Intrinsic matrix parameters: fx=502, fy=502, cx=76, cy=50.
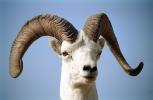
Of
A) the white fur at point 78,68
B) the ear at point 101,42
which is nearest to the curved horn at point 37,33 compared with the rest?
the white fur at point 78,68

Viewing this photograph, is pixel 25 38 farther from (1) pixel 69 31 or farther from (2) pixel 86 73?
(2) pixel 86 73

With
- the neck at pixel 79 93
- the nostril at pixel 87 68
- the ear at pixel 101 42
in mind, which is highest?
the ear at pixel 101 42

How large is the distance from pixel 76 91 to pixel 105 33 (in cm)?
146

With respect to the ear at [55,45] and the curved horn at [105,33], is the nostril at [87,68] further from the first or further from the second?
the ear at [55,45]

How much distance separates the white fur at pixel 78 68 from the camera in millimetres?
8156

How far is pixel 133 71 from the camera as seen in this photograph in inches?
379

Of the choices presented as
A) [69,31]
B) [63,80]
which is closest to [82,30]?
[69,31]

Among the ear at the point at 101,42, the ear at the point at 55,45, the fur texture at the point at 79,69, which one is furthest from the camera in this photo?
the ear at the point at 101,42

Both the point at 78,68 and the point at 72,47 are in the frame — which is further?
the point at 72,47

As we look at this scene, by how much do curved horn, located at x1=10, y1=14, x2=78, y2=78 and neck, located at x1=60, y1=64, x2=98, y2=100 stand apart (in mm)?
726

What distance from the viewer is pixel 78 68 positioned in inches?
321

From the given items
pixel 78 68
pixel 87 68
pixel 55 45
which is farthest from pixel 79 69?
pixel 55 45

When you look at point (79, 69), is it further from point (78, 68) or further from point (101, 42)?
point (101, 42)

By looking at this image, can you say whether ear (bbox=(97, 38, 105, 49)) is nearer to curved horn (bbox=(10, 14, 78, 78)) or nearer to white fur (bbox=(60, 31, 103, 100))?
white fur (bbox=(60, 31, 103, 100))
